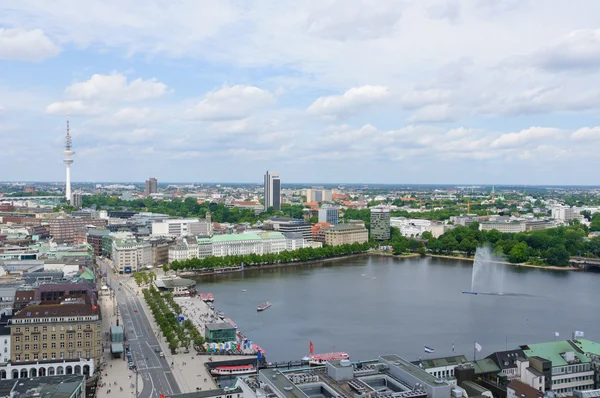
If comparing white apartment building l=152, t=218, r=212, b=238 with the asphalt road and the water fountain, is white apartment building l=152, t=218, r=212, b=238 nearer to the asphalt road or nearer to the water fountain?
the asphalt road

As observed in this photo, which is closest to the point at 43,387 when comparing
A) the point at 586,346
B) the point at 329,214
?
the point at 586,346

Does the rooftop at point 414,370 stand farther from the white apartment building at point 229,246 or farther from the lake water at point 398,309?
A: the white apartment building at point 229,246

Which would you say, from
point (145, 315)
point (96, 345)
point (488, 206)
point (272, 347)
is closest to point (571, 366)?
point (272, 347)

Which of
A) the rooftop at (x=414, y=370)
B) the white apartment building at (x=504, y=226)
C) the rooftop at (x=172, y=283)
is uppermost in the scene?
the rooftop at (x=414, y=370)

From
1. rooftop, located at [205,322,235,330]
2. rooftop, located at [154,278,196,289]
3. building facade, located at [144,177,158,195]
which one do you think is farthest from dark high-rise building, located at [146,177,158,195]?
rooftop, located at [205,322,235,330]

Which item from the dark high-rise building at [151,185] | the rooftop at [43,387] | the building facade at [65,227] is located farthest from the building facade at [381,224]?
the dark high-rise building at [151,185]

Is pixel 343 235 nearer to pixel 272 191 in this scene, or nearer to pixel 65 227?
pixel 65 227

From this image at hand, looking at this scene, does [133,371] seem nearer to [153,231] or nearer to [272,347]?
[272,347]
